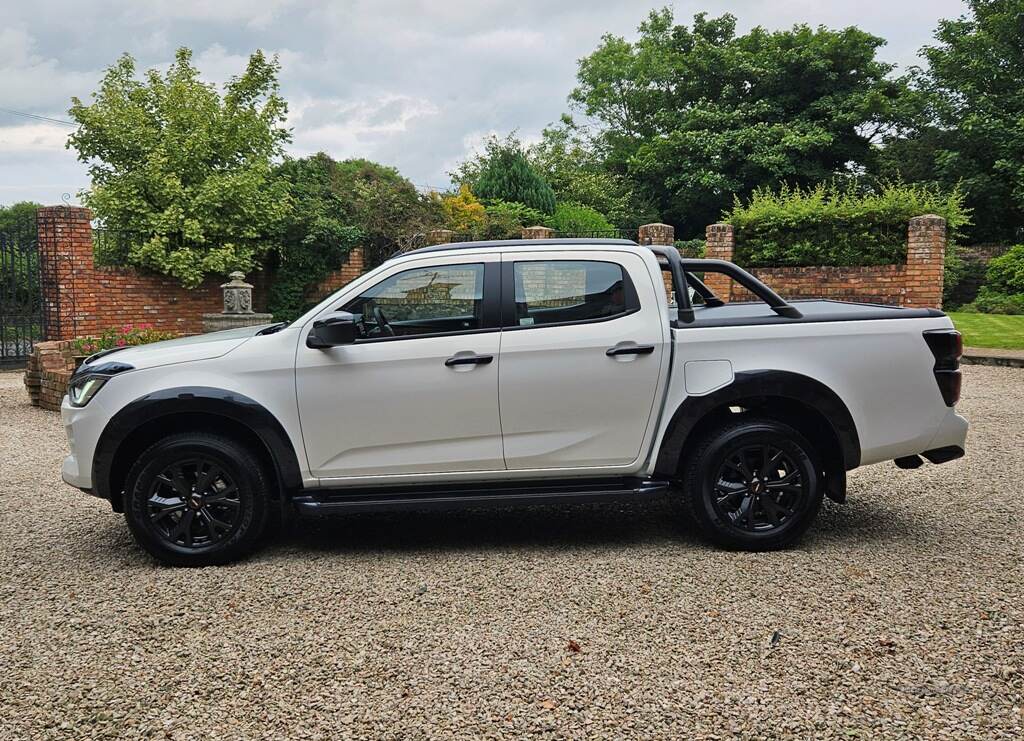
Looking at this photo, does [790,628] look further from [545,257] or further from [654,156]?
[654,156]

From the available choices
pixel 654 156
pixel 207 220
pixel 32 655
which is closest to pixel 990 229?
pixel 654 156

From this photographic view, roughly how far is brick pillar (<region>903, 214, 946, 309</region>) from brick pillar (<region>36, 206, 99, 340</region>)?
51.0 feet

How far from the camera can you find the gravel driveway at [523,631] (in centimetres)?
290

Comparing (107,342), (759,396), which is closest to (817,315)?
(759,396)

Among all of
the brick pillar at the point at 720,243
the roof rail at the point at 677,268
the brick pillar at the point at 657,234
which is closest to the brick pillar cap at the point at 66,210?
the brick pillar at the point at 657,234

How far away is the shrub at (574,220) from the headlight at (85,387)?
1809cm

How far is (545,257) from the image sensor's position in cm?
467

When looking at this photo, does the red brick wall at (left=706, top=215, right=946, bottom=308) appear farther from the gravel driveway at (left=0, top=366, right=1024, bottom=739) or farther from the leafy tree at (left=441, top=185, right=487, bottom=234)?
the gravel driveway at (left=0, top=366, right=1024, bottom=739)

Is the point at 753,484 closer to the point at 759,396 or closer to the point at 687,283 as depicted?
the point at 759,396

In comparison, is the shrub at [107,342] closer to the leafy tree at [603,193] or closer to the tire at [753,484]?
the tire at [753,484]

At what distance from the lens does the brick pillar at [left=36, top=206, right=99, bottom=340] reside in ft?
50.9

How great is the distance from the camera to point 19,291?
53.0ft

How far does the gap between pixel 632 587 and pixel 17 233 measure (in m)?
15.6

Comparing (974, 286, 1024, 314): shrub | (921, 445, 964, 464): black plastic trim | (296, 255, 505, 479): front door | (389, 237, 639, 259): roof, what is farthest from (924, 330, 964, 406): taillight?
(974, 286, 1024, 314): shrub
